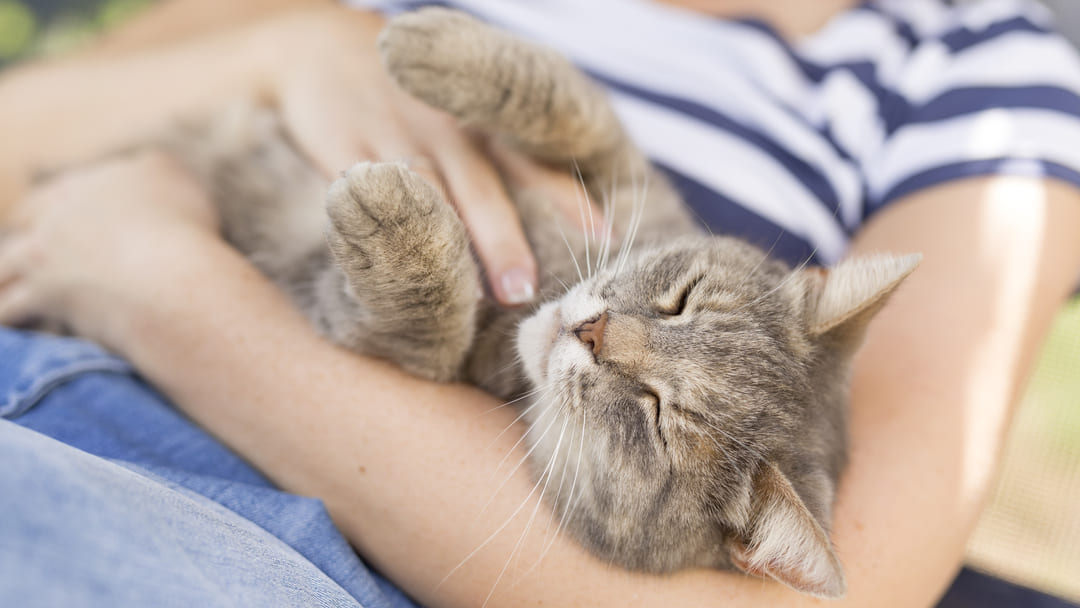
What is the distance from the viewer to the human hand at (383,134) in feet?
3.59

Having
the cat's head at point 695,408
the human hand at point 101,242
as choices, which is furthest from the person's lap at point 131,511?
the cat's head at point 695,408

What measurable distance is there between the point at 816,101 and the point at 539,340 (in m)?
1.04

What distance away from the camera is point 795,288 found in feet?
3.24

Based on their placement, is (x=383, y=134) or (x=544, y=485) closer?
(x=544, y=485)

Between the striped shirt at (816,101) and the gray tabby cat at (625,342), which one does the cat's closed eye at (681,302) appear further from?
the striped shirt at (816,101)

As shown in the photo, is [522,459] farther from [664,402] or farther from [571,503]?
[664,402]

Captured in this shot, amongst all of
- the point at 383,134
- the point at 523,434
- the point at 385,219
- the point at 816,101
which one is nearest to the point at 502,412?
the point at 523,434

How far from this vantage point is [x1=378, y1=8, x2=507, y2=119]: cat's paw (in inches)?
41.6

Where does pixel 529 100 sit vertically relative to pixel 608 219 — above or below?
above

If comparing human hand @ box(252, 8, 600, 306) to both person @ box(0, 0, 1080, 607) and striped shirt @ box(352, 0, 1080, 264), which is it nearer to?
person @ box(0, 0, 1080, 607)

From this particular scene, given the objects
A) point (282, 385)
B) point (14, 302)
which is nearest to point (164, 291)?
point (282, 385)

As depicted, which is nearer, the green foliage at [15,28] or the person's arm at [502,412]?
the person's arm at [502,412]

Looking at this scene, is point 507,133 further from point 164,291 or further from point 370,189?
point 164,291

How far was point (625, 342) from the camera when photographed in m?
0.88
